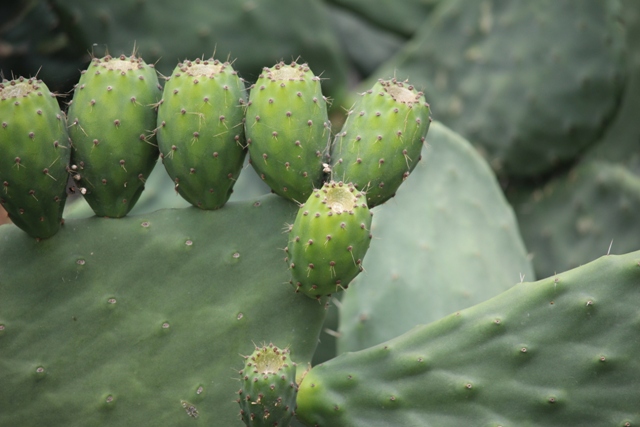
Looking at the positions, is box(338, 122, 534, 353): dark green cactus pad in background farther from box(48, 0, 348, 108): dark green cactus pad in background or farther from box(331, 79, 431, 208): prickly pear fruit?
box(48, 0, 348, 108): dark green cactus pad in background

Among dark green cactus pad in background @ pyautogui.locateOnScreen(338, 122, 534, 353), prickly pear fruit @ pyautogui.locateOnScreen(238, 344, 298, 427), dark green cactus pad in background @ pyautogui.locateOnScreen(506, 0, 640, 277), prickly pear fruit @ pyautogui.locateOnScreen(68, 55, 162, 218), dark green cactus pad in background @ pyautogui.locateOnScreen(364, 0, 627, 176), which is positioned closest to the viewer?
prickly pear fruit @ pyautogui.locateOnScreen(238, 344, 298, 427)

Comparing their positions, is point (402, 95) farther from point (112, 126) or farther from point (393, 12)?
point (393, 12)

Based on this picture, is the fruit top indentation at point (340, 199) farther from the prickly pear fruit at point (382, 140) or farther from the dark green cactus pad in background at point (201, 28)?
the dark green cactus pad in background at point (201, 28)

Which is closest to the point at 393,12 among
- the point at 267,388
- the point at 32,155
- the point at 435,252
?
the point at 435,252

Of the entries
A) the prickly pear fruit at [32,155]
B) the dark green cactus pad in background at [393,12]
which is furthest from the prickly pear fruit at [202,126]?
the dark green cactus pad in background at [393,12]

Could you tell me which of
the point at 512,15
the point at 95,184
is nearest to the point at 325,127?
the point at 95,184

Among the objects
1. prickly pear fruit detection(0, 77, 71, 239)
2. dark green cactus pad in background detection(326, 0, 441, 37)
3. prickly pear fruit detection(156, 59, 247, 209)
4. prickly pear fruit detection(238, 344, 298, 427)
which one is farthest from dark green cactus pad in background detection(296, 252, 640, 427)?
dark green cactus pad in background detection(326, 0, 441, 37)

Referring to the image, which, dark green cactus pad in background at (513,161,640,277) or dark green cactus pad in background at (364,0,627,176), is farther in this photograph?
dark green cactus pad in background at (364,0,627,176)

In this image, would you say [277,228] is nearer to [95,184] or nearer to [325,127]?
[325,127]
